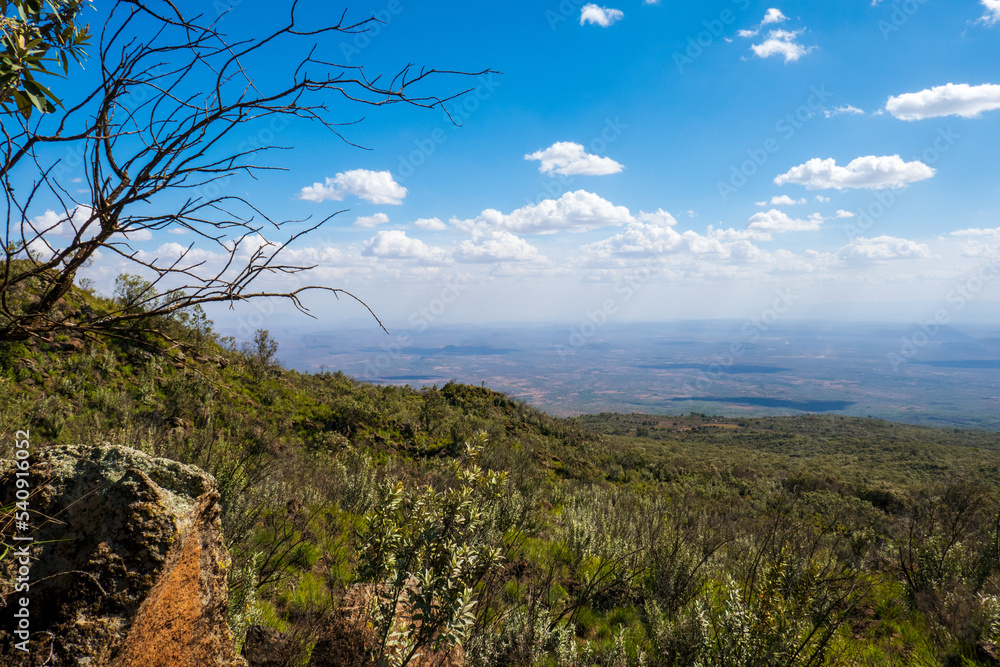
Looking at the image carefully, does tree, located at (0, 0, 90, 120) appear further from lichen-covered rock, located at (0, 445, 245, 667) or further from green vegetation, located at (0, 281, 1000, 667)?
lichen-covered rock, located at (0, 445, 245, 667)

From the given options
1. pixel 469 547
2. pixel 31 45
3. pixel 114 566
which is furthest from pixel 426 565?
pixel 31 45

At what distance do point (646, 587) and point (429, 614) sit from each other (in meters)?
4.53

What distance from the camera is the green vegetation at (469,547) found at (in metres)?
2.95

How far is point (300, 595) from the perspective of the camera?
4.14 meters

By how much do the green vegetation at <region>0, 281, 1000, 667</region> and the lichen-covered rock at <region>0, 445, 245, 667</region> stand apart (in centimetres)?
67

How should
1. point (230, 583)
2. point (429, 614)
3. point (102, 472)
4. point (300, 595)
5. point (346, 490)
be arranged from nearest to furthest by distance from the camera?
point (102, 472), point (429, 614), point (230, 583), point (300, 595), point (346, 490)

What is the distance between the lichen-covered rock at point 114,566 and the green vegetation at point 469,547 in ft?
2.19

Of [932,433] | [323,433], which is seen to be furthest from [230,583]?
[932,433]

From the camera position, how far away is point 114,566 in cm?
189

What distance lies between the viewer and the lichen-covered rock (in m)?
1.71

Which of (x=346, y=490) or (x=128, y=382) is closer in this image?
(x=346, y=490)

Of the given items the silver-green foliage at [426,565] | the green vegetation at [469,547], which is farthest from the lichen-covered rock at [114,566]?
the silver-green foliage at [426,565]

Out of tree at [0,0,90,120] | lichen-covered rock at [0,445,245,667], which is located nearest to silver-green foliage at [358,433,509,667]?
lichen-covered rock at [0,445,245,667]

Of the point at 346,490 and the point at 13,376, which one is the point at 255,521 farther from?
the point at 13,376
